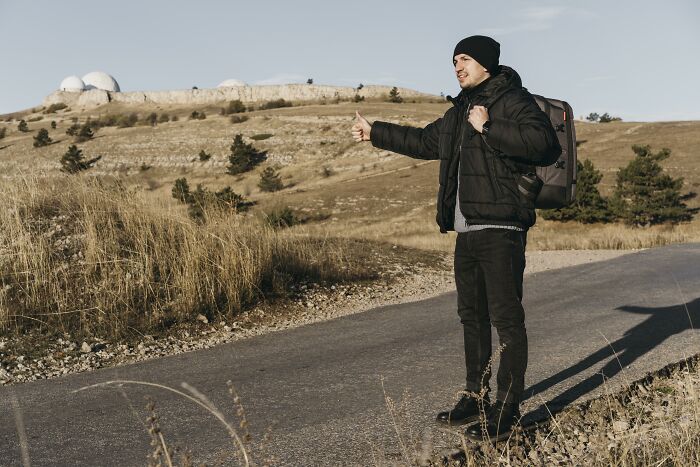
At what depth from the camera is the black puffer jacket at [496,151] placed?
3.48m

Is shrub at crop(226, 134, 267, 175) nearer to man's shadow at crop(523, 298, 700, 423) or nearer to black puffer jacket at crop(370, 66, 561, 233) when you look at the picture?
man's shadow at crop(523, 298, 700, 423)

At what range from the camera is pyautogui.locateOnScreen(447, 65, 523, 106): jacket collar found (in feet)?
12.2

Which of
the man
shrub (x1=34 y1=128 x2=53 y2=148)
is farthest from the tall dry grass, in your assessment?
shrub (x1=34 y1=128 x2=53 y2=148)

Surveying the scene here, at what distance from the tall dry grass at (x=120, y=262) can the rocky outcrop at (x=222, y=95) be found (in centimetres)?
9253

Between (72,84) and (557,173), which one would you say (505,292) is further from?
(72,84)

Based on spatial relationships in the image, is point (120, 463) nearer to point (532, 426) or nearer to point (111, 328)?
point (532, 426)

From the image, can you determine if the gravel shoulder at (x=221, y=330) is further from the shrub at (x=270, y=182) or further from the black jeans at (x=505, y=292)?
the shrub at (x=270, y=182)

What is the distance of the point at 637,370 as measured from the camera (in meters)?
5.32

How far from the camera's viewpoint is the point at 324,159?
54.4 metres

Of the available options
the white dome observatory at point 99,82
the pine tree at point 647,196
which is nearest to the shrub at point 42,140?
the white dome observatory at point 99,82

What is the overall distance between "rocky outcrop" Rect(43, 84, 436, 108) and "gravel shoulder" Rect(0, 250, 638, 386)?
9152 centimetres

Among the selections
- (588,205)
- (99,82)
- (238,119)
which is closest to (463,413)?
(588,205)

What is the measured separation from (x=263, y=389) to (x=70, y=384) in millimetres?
1562

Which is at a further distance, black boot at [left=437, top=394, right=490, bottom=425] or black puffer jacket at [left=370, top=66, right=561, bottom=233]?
black boot at [left=437, top=394, right=490, bottom=425]
